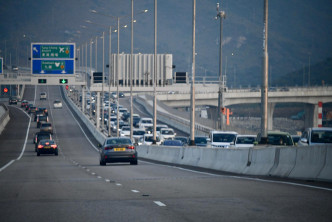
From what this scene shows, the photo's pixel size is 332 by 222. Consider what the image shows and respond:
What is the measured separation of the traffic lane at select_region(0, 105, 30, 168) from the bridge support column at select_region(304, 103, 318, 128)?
45.6 m

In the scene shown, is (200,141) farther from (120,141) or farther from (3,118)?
(3,118)

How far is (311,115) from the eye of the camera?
411ft

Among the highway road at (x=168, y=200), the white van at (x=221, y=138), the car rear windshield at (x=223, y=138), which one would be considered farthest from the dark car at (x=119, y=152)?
the highway road at (x=168, y=200)

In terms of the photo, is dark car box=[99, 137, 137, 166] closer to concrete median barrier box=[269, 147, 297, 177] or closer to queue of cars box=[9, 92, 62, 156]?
concrete median barrier box=[269, 147, 297, 177]

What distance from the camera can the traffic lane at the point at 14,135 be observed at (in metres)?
67.1

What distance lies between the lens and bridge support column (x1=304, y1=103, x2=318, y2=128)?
406 ft

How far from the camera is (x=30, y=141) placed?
85.0 meters

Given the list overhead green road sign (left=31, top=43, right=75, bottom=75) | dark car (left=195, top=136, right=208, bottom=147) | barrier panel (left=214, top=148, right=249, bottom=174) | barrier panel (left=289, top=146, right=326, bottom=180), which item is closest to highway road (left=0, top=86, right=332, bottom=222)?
barrier panel (left=289, top=146, right=326, bottom=180)

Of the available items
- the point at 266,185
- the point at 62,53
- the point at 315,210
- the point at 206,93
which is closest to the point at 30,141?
the point at 62,53

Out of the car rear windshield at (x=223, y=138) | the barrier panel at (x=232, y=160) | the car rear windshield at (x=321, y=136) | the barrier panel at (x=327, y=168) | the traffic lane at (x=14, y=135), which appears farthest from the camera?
the traffic lane at (x=14, y=135)

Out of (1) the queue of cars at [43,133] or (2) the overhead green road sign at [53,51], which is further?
(2) the overhead green road sign at [53,51]

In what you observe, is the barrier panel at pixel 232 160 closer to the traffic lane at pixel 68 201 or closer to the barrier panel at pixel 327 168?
the traffic lane at pixel 68 201

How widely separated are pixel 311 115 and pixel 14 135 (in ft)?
176

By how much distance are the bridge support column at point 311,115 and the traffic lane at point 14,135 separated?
45.6m
